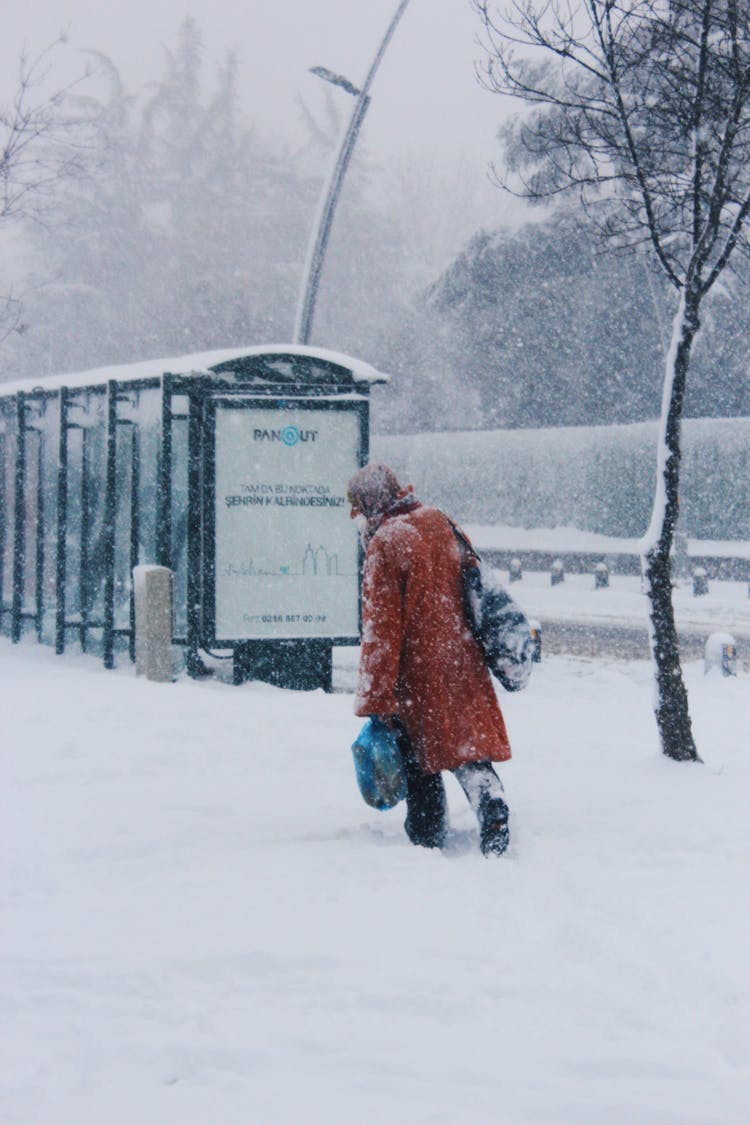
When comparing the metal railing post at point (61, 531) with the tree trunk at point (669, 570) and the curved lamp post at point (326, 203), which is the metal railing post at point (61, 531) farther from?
the tree trunk at point (669, 570)

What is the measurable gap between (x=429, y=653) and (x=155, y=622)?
5.13 m

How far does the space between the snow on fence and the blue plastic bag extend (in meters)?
24.1

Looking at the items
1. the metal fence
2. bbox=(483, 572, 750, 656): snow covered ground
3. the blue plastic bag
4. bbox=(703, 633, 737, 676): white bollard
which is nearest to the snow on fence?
bbox=(483, 572, 750, 656): snow covered ground

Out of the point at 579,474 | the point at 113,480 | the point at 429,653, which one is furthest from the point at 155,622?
the point at 579,474

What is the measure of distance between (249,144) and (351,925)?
160 feet

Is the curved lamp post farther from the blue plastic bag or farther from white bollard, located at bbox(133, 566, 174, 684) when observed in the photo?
the blue plastic bag

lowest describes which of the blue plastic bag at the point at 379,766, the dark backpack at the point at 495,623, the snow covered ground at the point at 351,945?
the snow covered ground at the point at 351,945

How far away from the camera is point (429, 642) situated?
16.1ft

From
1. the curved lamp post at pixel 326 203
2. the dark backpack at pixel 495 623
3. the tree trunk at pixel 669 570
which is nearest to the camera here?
the dark backpack at pixel 495 623

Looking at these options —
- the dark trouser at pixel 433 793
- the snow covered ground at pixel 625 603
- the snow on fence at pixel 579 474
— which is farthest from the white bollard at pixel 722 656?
the snow on fence at pixel 579 474

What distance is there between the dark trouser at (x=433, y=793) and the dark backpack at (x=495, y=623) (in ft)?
1.17

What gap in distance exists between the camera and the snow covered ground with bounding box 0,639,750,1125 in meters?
3.09

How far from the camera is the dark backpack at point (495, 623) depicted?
15.9ft

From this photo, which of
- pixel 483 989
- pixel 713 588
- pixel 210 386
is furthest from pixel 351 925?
pixel 713 588
